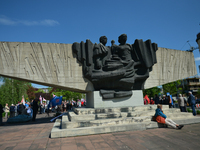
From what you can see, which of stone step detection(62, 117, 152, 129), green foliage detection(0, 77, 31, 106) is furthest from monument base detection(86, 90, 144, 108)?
green foliage detection(0, 77, 31, 106)

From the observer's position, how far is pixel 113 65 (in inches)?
323

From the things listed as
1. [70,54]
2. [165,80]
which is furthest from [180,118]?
[70,54]

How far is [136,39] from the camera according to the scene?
9.16m

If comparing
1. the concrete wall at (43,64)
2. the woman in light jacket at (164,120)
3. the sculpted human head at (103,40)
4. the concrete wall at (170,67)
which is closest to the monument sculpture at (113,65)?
the sculpted human head at (103,40)

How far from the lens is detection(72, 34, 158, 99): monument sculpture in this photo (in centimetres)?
822

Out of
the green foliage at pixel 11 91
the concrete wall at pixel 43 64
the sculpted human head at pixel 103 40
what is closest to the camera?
the concrete wall at pixel 43 64

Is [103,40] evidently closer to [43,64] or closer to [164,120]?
[43,64]

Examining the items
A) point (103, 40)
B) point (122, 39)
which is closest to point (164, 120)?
point (122, 39)

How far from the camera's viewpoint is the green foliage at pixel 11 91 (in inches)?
1070

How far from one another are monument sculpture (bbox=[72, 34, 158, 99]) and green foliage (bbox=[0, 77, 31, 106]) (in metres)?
25.2

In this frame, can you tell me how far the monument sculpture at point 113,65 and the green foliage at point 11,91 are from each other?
993 inches

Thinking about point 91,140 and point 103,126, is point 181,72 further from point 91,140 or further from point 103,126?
point 91,140

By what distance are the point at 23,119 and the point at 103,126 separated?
26.5 ft

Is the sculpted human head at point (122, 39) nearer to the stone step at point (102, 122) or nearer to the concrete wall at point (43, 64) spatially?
the concrete wall at point (43, 64)
